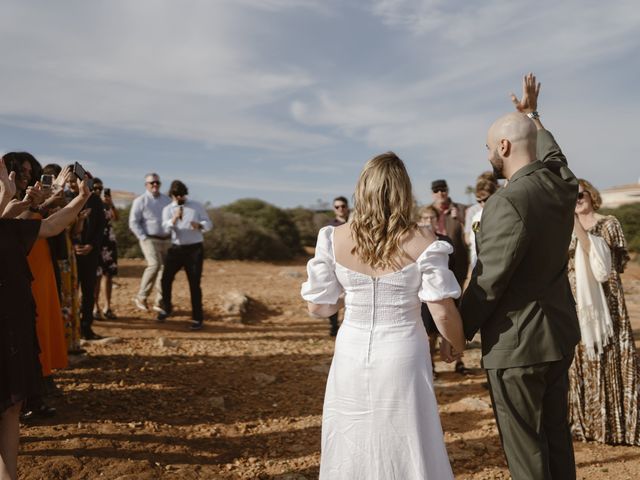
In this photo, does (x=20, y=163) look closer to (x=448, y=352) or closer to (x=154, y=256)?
(x=448, y=352)

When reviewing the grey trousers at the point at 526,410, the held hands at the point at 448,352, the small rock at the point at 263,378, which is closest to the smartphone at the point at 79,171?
the held hands at the point at 448,352

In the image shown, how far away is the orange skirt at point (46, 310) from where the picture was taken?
4.34m

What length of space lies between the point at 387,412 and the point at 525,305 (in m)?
0.78

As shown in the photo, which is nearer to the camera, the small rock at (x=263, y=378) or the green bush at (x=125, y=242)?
the small rock at (x=263, y=378)

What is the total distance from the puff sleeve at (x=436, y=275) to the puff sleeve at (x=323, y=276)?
1.42 ft

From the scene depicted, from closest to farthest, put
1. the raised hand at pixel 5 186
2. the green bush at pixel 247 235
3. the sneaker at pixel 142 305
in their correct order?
the raised hand at pixel 5 186
the sneaker at pixel 142 305
the green bush at pixel 247 235

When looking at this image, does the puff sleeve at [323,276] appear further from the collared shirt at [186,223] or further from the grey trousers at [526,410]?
the collared shirt at [186,223]

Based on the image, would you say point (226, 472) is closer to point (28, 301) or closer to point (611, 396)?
point (28, 301)

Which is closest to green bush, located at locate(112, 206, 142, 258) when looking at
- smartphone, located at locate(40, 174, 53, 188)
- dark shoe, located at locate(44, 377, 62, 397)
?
dark shoe, located at locate(44, 377, 62, 397)

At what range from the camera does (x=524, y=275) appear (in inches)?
95.3

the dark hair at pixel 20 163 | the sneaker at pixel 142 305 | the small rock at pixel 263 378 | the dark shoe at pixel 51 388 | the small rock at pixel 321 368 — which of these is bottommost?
the small rock at pixel 321 368

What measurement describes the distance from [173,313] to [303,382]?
160 inches

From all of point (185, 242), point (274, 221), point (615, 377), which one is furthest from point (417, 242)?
point (274, 221)

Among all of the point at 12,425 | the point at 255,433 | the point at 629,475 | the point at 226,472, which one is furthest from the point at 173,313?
the point at 629,475
